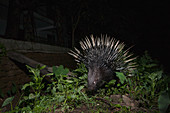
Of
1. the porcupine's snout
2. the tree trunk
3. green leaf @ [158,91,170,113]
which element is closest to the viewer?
green leaf @ [158,91,170,113]

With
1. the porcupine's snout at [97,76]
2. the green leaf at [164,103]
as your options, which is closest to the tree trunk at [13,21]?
the porcupine's snout at [97,76]

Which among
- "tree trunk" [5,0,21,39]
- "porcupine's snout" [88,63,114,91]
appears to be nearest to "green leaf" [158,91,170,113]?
"porcupine's snout" [88,63,114,91]

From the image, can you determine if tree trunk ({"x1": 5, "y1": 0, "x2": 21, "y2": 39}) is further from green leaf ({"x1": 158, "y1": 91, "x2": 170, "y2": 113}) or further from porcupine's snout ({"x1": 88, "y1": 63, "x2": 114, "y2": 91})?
green leaf ({"x1": 158, "y1": 91, "x2": 170, "y2": 113})

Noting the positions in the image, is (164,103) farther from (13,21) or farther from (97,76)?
(13,21)

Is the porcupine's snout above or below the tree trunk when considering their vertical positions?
below

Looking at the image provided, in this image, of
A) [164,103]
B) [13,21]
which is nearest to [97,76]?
[164,103]

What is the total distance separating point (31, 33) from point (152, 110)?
933 cm

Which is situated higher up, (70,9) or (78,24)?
(70,9)

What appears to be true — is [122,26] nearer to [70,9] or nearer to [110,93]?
[70,9]

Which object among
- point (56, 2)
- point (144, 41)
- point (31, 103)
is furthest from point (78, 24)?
point (31, 103)

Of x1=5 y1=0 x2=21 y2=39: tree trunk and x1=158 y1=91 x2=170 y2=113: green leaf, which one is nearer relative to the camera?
x1=158 y1=91 x2=170 y2=113: green leaf

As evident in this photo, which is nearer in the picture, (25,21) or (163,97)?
(163,97)

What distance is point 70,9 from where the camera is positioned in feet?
37.8

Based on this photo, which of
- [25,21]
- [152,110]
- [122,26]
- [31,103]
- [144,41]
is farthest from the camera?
[25,21]
